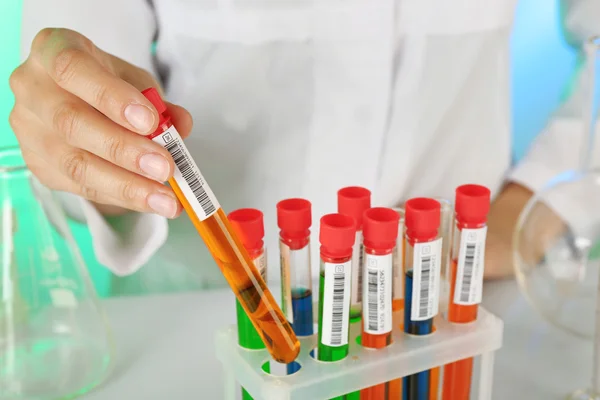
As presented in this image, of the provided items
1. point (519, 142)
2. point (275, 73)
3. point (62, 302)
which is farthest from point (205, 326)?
point (519, 142)

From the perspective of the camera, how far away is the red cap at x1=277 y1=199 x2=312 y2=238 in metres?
0.38

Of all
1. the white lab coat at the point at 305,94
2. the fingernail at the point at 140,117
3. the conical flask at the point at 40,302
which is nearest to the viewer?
the fingernail at the point at 140,117

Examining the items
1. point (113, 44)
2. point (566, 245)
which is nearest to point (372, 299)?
point (566, 245)

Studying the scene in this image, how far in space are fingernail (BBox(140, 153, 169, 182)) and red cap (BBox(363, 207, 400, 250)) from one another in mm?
114

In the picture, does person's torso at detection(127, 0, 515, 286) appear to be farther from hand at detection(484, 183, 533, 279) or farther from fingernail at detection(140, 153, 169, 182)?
fingernail at detection(140, 153, 169, 182)

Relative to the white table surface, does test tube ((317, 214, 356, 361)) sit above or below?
above

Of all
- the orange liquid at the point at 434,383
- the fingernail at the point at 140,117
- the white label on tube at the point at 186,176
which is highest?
the fingernail at the point at 140,117

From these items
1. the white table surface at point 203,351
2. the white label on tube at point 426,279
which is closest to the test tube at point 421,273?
the white label on tube at point 426,279

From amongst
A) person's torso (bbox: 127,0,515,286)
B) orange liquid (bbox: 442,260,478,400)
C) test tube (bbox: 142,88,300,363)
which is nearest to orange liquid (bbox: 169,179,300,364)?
test tube (bbox: 142,88,300,363)

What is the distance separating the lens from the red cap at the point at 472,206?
15.5 inches

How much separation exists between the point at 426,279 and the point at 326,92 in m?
0.29

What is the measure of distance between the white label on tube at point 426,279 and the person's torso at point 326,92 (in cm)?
23

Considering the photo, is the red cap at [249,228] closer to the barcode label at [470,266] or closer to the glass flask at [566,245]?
the barcode label at [470,266]

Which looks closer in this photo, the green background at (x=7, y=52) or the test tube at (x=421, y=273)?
the test tube at (x=421, y=273)
